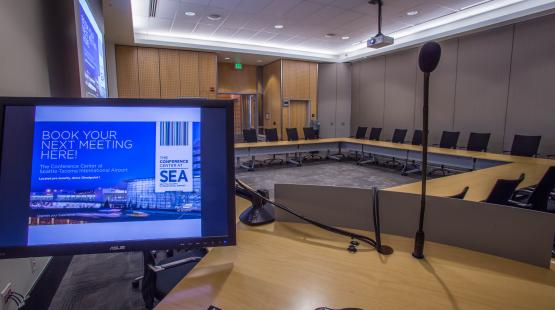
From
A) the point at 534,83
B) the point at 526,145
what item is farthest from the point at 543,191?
the point at 534,83

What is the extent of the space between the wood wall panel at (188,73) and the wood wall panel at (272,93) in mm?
2971

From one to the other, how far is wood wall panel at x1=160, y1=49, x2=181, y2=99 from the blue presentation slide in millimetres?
8229

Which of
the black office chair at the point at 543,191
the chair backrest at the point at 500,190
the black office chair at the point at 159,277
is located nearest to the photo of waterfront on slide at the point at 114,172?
the black office chair at the point at 159,277

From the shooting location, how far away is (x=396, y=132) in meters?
8.32

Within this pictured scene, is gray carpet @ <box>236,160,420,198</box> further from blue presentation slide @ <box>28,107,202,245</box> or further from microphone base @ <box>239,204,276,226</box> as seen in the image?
blue presentation slide @ <box>28,107,202,245</box>

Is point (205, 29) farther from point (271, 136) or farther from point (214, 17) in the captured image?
point (271, 136)

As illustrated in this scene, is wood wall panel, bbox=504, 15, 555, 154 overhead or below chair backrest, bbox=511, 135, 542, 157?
overhead

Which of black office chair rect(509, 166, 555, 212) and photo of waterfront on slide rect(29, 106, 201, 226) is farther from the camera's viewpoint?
black office chair rect(509, 166, 555, 212)

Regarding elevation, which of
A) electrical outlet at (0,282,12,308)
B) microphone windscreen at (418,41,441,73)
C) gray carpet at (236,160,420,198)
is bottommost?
gray carpet at (236,160,420,198)

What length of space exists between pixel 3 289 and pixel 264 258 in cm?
129

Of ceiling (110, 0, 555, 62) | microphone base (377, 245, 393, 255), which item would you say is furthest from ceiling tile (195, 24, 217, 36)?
microphone base (377, 245, 393, 255)

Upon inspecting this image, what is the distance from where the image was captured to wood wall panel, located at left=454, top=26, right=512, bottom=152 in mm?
6723

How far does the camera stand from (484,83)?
23.2ft

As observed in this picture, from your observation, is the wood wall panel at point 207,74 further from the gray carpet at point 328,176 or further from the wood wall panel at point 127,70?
the gray carpet at point 328,176
